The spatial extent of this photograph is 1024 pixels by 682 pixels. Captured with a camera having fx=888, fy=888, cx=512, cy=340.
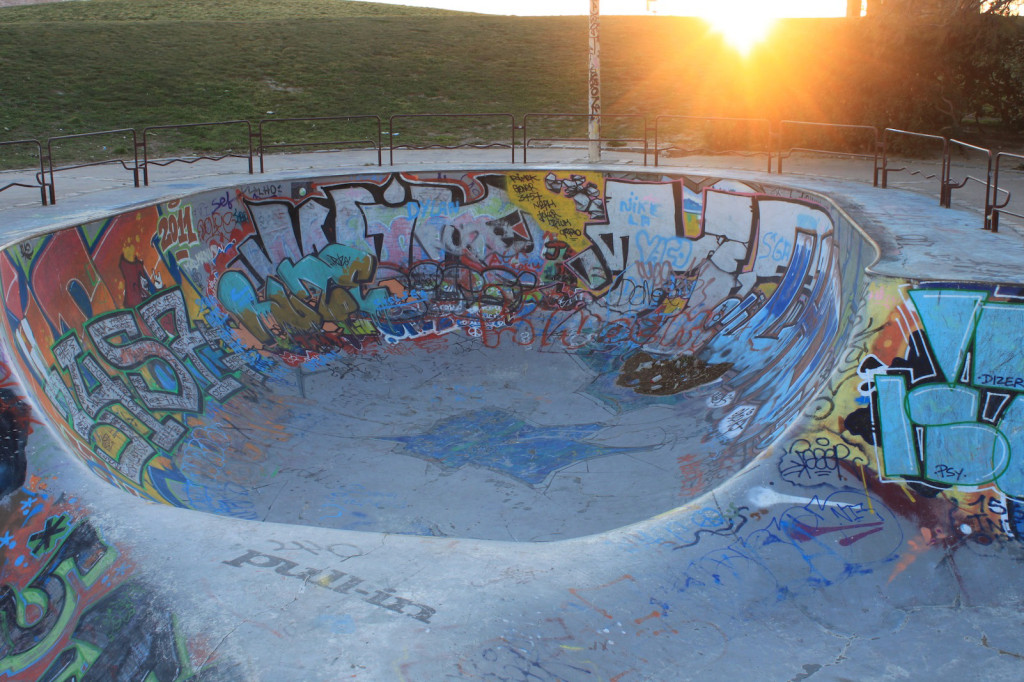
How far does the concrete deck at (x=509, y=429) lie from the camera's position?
17.9 feet

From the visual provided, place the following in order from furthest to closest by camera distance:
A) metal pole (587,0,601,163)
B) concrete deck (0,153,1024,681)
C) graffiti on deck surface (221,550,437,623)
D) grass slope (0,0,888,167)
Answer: grass slope (0,0,888,167)
metal pole (587,0,601,163)
concrete deck (0,153,1024,681)
graffiti on deck surface (221,550,437,623)

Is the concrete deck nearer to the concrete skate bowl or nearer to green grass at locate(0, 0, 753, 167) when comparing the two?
the concrete skate bowl

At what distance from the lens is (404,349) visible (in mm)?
13922

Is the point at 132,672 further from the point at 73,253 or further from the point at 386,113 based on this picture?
→ the point at 386,113

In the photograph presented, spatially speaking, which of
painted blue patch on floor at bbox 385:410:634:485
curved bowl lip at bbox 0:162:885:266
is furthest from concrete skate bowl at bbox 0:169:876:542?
curved bowl lip at bbox 0:162:885:266

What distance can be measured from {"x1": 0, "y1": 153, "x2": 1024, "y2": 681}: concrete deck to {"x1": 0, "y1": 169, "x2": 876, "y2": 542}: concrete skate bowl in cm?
5

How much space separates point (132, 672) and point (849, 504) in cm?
498

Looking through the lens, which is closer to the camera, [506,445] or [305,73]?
[506,445]

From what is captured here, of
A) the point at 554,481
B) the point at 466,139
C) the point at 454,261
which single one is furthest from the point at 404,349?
the point at 466,139

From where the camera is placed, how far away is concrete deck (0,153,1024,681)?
5449 mm

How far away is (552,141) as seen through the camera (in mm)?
21328

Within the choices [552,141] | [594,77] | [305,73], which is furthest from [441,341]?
[305,73]

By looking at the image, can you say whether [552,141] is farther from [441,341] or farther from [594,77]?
[441,341]

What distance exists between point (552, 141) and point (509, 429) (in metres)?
11.5
